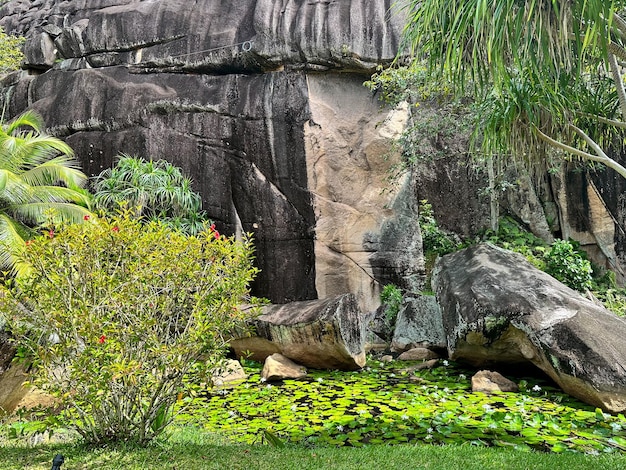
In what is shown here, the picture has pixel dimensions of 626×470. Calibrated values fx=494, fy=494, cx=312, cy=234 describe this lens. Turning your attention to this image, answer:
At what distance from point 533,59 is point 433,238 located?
6660 millimetres

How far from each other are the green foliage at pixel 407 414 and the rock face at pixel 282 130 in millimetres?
3765

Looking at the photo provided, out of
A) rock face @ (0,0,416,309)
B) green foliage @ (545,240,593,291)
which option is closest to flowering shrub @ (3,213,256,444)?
rock face @ (0,0,416,309)

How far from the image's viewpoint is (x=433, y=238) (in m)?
10.9

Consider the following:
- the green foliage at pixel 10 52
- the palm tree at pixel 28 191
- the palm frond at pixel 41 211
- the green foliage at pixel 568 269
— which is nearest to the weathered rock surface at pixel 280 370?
the palm tree at pixel 28 191

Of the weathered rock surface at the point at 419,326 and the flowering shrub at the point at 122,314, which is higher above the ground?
the flowering shrub at the point at 122,314

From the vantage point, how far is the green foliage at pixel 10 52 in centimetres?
1233

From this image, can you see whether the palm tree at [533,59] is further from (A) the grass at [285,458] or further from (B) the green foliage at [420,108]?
(A) the grass at [285,458]

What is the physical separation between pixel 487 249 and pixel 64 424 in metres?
5.95

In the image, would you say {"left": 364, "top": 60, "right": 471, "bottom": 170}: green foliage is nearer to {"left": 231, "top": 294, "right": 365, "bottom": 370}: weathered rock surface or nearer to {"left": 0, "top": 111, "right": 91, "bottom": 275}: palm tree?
{"left": 231, "top": 294, "right": 365, "bottom": 370}: weathered rock surface

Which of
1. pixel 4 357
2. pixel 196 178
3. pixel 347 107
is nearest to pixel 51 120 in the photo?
pixel 196 178

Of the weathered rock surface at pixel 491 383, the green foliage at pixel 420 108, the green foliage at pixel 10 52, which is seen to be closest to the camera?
the weathered rock surface at pixel 491 383

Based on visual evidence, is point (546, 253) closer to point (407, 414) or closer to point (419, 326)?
point (419, 326)

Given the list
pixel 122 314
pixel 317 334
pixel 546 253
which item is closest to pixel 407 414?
pixel 317 334

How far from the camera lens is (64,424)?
3.37m
